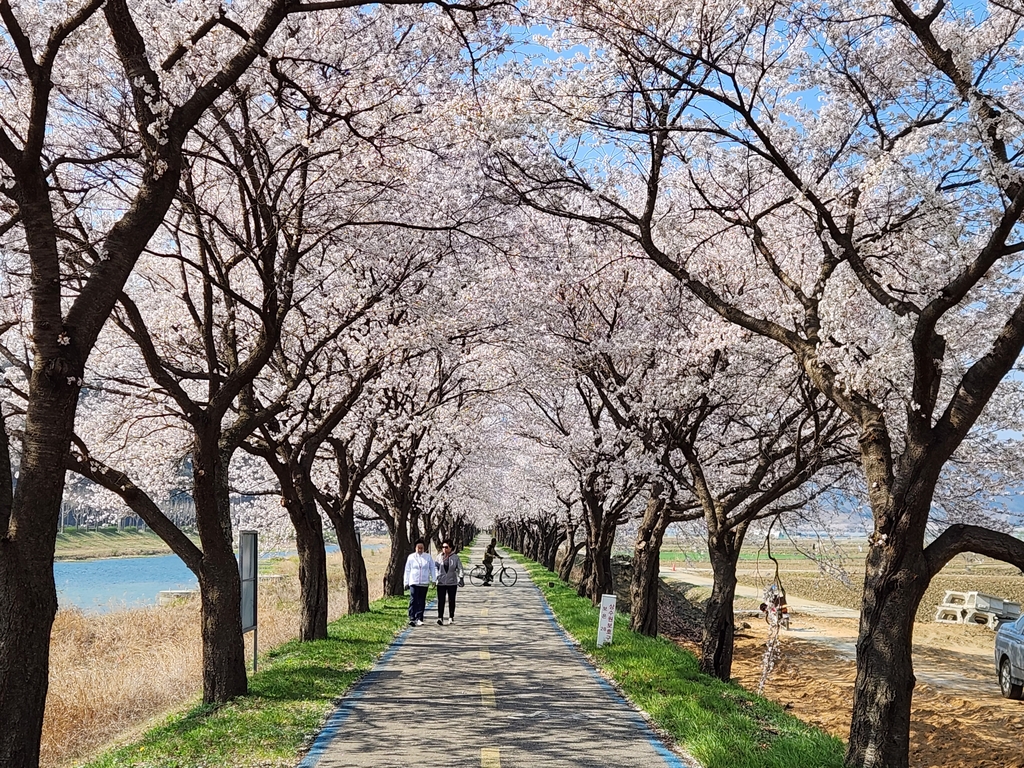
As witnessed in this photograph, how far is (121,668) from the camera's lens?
18.8 m

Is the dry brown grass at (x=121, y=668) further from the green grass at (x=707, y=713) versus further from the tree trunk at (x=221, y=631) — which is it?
the green grass at (x=707, y=713)

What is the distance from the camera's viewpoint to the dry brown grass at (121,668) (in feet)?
44.8

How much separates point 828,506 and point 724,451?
138 inches

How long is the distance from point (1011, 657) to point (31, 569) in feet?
57.3

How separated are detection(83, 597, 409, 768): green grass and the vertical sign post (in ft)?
2.75

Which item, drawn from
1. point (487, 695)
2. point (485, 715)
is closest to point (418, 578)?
point (487, 695)

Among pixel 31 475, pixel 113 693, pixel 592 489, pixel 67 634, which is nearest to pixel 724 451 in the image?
pixel 592 489

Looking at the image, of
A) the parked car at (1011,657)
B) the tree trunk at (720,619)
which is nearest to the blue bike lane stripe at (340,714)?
the tree trunk at (720,619)

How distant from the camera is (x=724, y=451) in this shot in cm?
1956

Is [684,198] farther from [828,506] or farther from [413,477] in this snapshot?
[413,477]

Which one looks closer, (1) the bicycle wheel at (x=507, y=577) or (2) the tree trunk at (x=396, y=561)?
(2) the tree trunk at (x=396, y=561)

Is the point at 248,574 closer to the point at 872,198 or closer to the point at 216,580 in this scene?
the point at 216,580

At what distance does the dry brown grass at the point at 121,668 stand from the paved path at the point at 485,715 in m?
3.39

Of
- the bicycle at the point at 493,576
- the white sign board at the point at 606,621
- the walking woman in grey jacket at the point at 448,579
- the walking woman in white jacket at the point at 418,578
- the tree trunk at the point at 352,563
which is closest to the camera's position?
the white sign board at the point at 606,621
